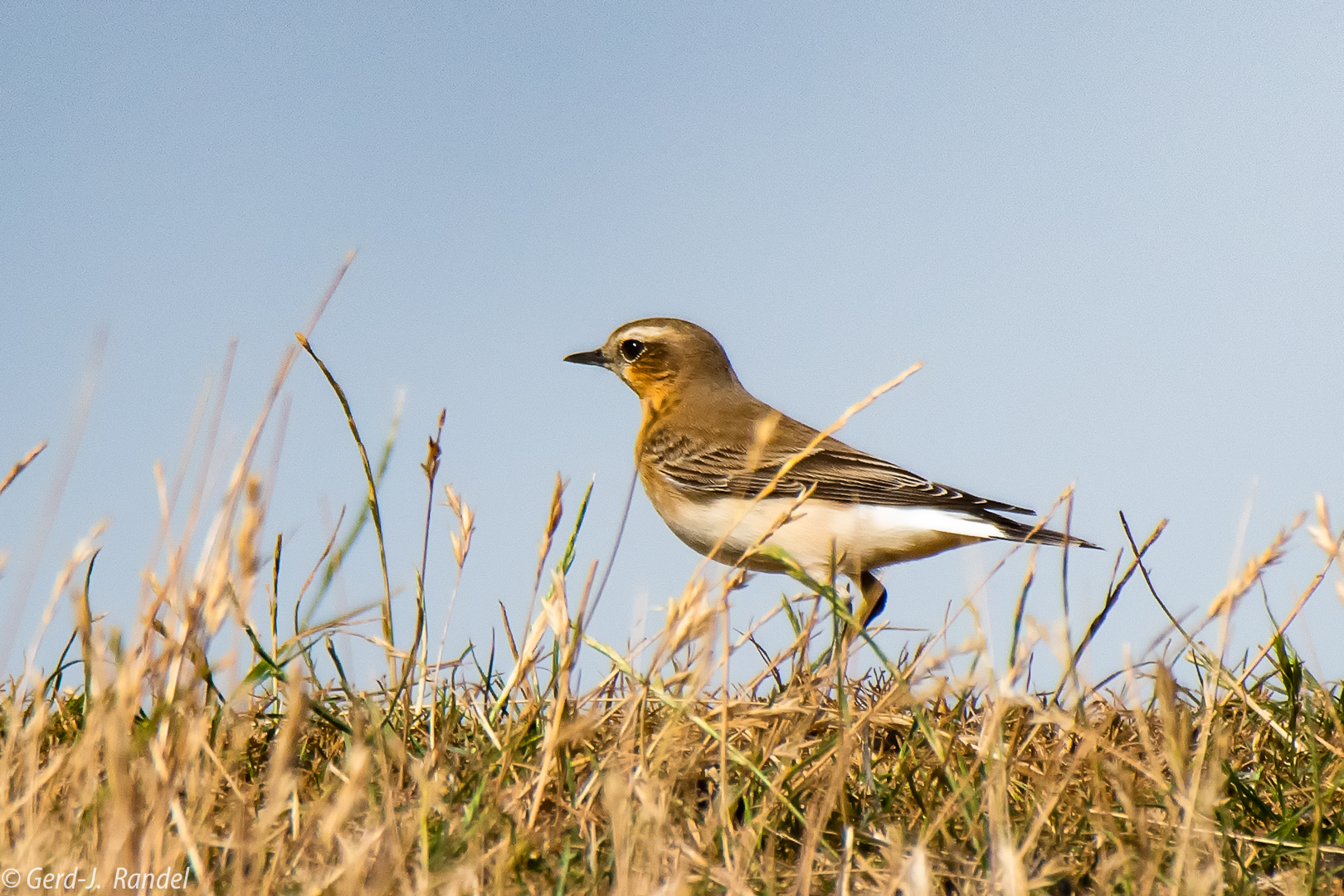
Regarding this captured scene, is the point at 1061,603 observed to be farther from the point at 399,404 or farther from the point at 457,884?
the point at 399,404

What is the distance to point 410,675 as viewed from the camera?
154 inches

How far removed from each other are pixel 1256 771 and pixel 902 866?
180 centimetres

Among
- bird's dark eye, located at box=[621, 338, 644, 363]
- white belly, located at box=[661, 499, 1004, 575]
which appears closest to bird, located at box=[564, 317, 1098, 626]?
white belly, located at box=[661, 499, 1004, 575]

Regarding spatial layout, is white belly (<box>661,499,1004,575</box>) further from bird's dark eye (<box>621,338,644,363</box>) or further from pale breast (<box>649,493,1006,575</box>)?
bird's dark eye (<box>621,338,644,363</box>)

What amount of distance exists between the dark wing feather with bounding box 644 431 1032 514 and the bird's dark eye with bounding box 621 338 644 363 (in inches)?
48.0

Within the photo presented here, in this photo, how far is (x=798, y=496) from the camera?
6395 millimetres

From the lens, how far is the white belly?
686cm

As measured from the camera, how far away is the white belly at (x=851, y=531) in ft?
22.5

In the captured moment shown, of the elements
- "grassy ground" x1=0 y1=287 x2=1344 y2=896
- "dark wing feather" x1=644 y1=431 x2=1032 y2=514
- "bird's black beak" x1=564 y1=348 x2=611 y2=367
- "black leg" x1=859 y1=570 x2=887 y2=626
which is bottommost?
"grassy ground" x1=0 y1=287 x2=1344 y2=896

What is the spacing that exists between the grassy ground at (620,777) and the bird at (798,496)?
2.41 m

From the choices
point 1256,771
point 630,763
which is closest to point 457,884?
point 630,763

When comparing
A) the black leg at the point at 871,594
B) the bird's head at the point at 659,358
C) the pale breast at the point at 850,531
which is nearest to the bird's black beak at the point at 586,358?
the bird's head at the point at 659,358

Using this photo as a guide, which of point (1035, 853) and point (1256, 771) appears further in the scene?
point (1256, 771)

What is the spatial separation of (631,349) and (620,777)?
595cm
